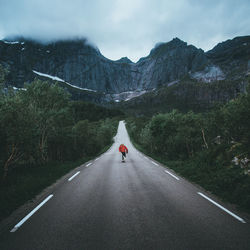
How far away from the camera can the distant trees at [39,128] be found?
8.01 m

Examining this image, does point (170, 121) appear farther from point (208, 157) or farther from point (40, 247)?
Answer: point (40, 247)

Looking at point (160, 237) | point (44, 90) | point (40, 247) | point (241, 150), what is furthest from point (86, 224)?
point (44, 90)

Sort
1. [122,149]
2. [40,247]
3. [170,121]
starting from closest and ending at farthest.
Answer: [40,247]
[122,149]
[170,121]

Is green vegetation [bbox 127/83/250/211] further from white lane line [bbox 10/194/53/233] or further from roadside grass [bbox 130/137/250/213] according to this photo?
white lane line [bbox 10/194/53/233]

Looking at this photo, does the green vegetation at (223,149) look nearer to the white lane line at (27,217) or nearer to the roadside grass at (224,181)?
the roadside grass at (224,181)

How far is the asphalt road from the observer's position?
3.28 metres

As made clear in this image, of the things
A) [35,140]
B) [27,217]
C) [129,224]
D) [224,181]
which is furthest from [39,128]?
[224,181]

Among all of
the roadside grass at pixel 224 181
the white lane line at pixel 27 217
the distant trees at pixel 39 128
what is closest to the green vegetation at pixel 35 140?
the distant trees at pixel 39 128

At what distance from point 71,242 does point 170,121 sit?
15.5 m

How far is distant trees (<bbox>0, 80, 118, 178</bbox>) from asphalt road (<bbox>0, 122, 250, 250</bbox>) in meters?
4.15

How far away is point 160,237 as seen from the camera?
3.44 meters

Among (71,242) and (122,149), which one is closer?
(71,242)

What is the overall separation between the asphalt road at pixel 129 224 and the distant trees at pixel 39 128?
415 cm

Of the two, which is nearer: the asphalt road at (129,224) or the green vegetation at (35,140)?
the asphalt road at (129,224)
